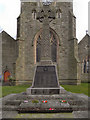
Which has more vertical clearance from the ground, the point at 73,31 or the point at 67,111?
the point at 73,31

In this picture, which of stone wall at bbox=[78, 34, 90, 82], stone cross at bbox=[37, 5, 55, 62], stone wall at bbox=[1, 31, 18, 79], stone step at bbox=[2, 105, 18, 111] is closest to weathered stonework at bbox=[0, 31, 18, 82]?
stone wall at bbox=[1, 31, 18, 79]

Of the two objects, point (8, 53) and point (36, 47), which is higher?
point (36, 47)

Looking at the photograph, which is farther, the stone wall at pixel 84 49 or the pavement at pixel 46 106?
the stone wall at pixel 84 49

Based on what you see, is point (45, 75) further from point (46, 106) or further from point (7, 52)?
point (7, 52)

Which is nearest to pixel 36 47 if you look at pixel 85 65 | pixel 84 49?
pixel 84 49

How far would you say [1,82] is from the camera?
2103 centimetres

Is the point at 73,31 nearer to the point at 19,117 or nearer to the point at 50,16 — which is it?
the point at 50,16

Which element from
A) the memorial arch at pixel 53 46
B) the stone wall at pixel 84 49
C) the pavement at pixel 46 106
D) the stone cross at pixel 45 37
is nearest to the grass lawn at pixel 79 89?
the pavement at pixel 46 106

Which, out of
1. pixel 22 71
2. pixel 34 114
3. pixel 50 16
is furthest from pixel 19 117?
pixel 22 71

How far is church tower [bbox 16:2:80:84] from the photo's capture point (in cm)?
1959

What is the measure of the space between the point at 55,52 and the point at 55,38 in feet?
7.20

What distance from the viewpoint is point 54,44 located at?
20.9 m

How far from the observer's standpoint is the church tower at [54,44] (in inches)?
771

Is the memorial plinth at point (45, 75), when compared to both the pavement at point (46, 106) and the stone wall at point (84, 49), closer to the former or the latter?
the pavement at point (46, 106)
